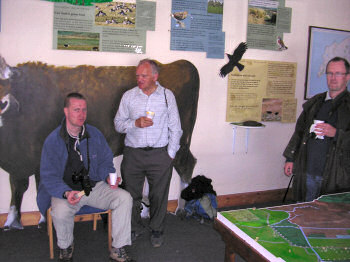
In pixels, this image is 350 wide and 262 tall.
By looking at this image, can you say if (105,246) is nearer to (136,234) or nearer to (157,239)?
(136,234)

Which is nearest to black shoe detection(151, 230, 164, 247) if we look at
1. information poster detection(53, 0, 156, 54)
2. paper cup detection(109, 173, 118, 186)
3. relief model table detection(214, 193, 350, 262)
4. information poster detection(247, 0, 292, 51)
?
paper cup detection(109, 173, 118, 186)

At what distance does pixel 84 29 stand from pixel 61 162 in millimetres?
1291

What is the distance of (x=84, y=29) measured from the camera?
2.98 meters

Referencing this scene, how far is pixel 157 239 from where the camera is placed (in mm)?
2805

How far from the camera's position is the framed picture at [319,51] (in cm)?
400

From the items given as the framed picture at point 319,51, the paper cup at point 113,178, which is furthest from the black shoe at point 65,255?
the framed picture at point 319,51

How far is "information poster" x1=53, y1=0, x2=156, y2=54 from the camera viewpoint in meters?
2.91

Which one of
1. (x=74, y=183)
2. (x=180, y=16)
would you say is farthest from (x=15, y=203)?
(x=180, y=16)

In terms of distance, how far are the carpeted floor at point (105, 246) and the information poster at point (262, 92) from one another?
1385mm

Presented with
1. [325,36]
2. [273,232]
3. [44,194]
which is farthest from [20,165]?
[325,36]

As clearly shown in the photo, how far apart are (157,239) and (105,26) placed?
78.4 inches

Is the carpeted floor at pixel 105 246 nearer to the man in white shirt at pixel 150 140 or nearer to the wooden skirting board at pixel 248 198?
the man in white shirt at pixel 150 140

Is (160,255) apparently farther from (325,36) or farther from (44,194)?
(325,36)

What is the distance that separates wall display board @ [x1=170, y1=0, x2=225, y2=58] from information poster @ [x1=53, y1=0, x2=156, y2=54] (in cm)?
27
